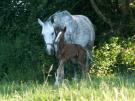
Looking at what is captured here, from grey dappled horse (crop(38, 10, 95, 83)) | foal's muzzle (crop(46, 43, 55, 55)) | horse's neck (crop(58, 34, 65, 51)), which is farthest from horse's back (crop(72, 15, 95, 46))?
foal's muzzle (crop(46, 43, 55, 55))

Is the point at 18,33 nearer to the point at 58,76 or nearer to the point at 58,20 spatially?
the point at 58,20

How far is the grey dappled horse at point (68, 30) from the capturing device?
1241cm

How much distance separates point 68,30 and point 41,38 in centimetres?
289

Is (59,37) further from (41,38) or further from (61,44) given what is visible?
(41,38)

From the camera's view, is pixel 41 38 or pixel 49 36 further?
pixel 41 38

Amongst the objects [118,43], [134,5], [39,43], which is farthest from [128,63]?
[39,43]

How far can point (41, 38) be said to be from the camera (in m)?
16.1

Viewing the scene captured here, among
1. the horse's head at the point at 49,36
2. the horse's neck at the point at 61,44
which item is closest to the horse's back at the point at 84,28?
the horse's head at the point at 49,36

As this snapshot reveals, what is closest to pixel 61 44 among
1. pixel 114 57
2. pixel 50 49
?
pixel 50 49

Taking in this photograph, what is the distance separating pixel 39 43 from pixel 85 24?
7.85 feet

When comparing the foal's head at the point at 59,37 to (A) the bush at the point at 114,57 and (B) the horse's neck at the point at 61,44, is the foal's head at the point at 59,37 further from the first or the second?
(A) the bush at the point at 114,57

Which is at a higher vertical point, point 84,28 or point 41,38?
point 84,28

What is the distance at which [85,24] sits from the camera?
1423cm

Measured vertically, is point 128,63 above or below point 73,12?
below
